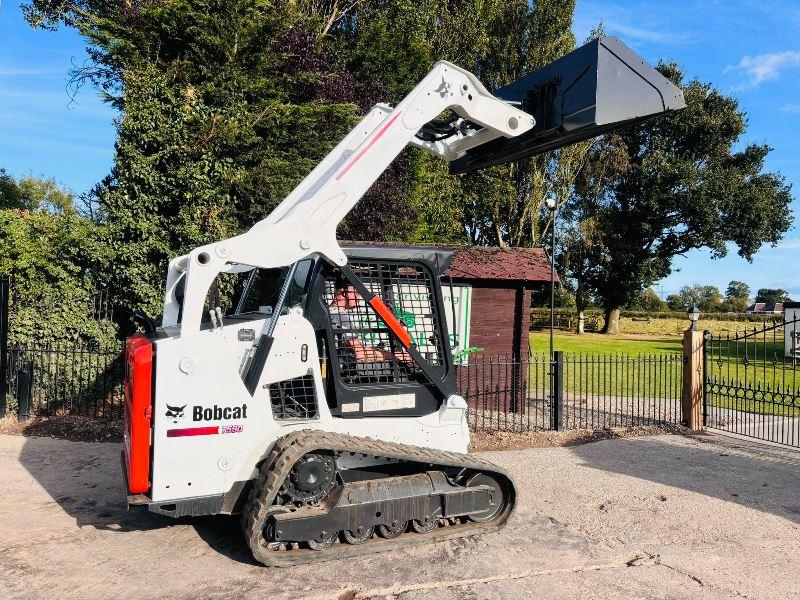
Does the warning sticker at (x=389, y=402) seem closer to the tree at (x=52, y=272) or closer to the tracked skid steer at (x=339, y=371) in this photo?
the tracked skid steer at (x=339, y=371)

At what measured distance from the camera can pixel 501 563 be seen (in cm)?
467

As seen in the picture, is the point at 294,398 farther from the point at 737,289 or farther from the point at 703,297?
the point at 737,289

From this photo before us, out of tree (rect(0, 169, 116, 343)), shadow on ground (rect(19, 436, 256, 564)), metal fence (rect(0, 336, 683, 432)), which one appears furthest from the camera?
tree (rect(0, 169, 116, 343))

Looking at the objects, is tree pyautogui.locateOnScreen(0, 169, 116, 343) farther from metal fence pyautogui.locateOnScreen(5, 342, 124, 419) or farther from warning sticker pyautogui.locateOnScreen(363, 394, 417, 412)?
warning sticker pyautogui.locateOnScreen(363, 394, 417, 412)

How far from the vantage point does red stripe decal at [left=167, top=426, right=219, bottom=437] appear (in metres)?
4.21

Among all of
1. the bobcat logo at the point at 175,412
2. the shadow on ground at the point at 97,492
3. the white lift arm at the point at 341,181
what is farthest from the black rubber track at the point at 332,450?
the white lift arm at the point at 341,181

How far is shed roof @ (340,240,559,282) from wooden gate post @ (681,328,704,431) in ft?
8.94

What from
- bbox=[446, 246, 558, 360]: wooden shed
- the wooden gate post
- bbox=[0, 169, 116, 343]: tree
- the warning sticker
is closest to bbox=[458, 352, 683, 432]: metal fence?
the wooden gate post

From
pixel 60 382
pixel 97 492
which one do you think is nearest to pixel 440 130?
pixel 97 492

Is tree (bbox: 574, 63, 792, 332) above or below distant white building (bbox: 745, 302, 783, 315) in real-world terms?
above

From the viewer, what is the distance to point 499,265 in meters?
11.4

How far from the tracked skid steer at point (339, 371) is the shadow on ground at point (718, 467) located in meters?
2.99

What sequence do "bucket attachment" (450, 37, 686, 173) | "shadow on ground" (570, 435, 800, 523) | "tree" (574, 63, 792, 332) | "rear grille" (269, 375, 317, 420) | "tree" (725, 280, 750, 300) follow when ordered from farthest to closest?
"tree" (725, 280, 750, 300), "tree" (574, 63, 792, 332), "shadow on ground" (570, 435, 800, 523), "bucket attachment" (450, 37, 686, 173), "rear grille" (269, 375, 317, 420)

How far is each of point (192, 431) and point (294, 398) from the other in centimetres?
82
